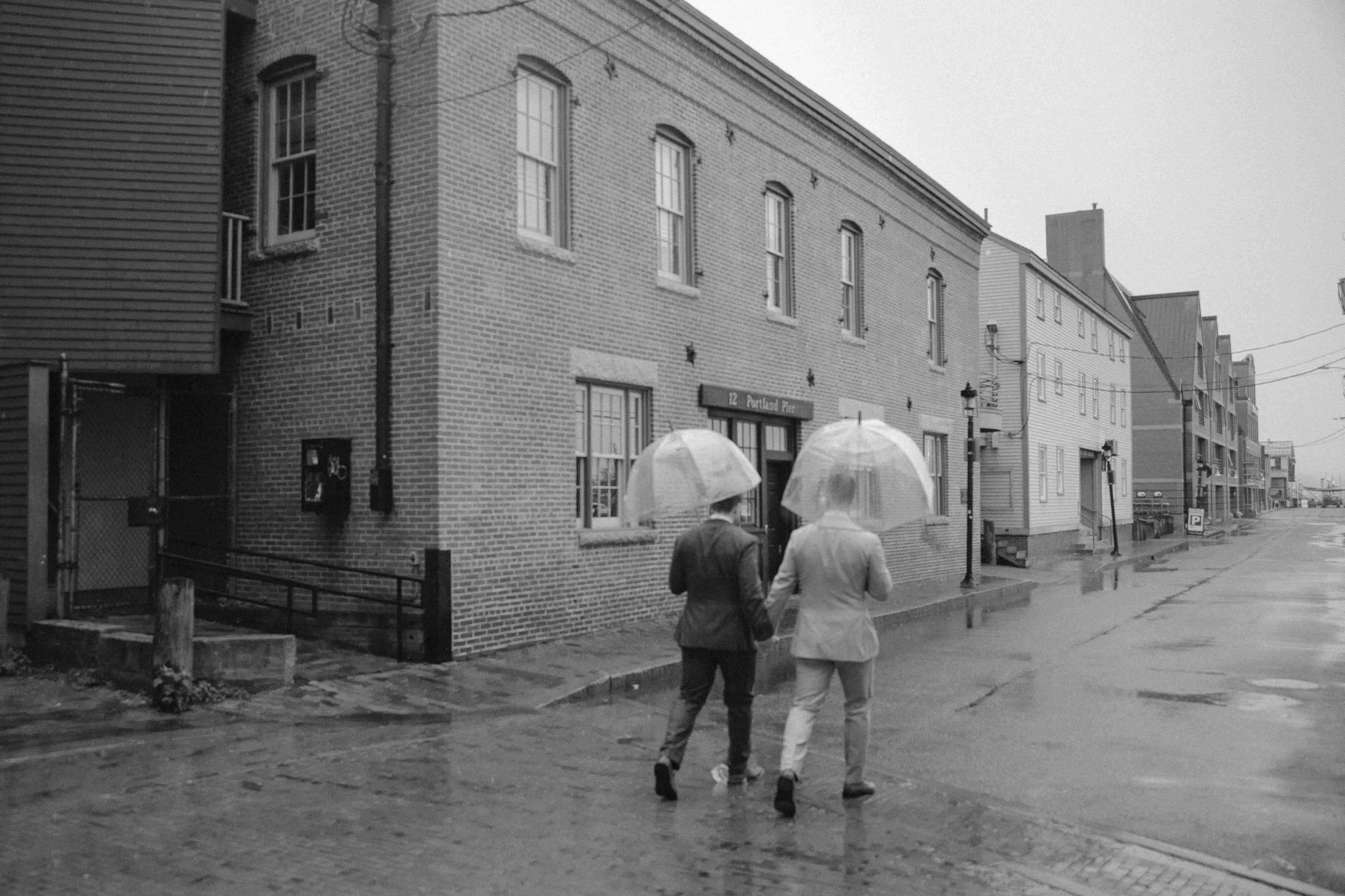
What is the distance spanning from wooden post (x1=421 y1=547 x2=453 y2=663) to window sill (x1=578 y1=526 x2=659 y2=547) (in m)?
2.47

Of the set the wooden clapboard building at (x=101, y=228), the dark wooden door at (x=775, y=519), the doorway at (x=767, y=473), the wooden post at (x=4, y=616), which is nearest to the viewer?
the wooden post at (x=4, y=616)

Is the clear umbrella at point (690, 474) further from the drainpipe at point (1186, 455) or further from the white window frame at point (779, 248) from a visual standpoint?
the drainpipe at point (1186, 455)

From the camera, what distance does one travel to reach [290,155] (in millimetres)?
13008

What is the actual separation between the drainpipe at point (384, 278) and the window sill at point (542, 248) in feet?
4.92

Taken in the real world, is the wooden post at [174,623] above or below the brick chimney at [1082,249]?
below

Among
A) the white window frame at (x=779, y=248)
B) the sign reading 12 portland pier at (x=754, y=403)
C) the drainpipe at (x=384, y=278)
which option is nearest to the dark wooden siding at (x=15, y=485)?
the drainpipe at (x=384, y=278)

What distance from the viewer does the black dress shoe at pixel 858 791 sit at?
650cm

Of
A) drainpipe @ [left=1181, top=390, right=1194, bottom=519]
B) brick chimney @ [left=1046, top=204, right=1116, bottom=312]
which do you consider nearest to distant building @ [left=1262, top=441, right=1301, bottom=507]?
drainpipe @ [left=1181, top=390, right=1194, bottom=519]

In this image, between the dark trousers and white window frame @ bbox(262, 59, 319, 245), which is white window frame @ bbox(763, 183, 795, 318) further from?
the dark trousers

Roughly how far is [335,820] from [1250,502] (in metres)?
123

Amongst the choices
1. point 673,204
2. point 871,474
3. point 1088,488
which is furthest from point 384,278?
point 1088,488

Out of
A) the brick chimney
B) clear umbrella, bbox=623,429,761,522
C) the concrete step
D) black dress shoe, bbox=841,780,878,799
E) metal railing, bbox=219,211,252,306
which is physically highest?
the brick chimney

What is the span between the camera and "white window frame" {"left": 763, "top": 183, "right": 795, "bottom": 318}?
60.7ft

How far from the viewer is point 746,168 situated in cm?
1775
